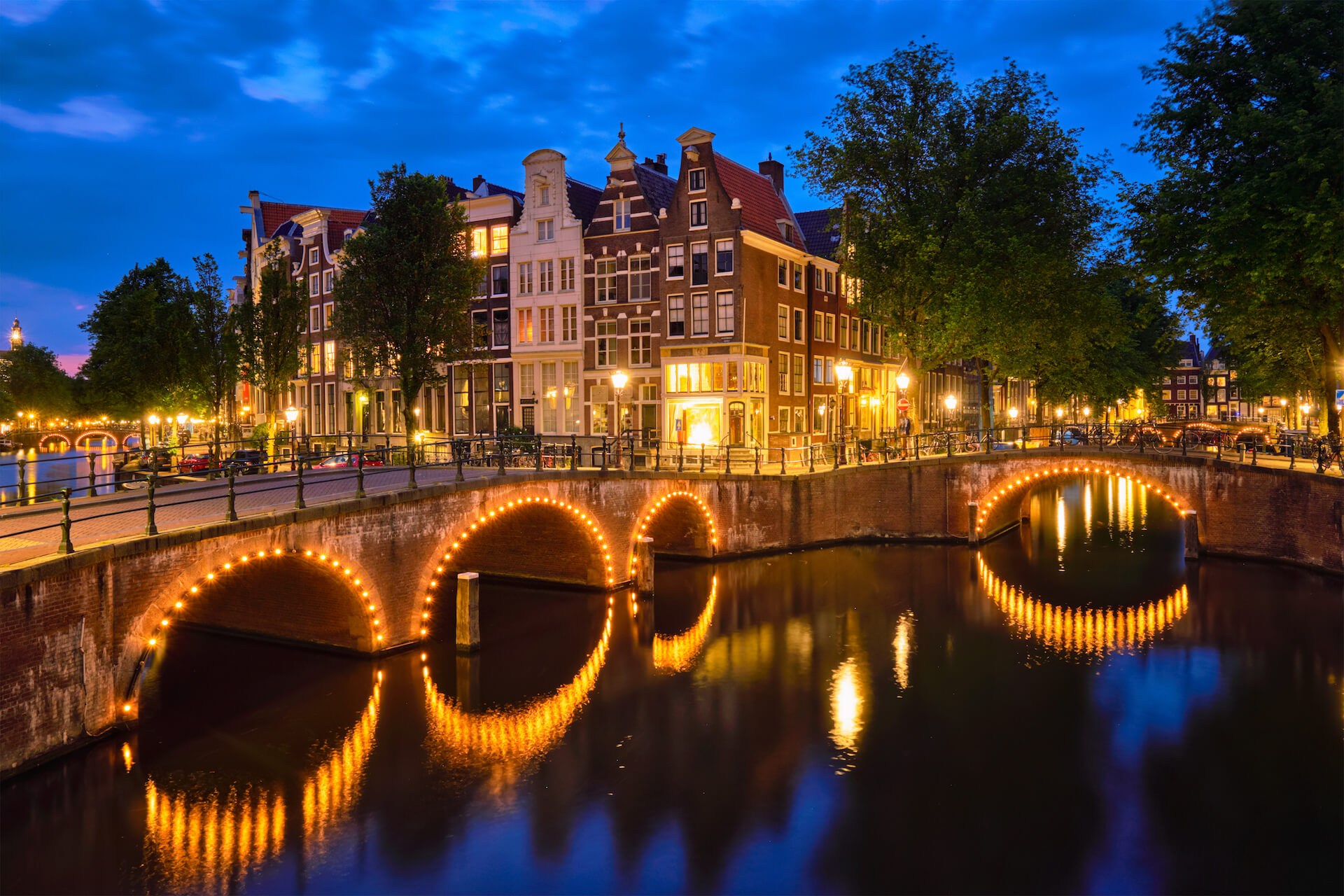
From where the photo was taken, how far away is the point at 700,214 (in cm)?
4228

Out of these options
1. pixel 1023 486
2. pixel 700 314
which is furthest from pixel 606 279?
pixel 1023 486

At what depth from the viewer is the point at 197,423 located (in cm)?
7788

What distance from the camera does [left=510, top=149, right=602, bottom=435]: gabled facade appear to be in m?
46.0

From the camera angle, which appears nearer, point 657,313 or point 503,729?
point 503,729

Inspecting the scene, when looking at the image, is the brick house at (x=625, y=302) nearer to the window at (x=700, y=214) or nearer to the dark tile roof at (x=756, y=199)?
the window at (x=700, y=214)

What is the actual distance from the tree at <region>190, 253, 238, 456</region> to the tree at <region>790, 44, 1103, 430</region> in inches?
1281

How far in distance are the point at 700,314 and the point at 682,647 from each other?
75.7ft

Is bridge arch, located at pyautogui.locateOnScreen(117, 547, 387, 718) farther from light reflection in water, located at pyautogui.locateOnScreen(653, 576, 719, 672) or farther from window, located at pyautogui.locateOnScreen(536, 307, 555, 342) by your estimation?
window, located at pyautogui.locateOnScreen(536, 307, 555, 342)

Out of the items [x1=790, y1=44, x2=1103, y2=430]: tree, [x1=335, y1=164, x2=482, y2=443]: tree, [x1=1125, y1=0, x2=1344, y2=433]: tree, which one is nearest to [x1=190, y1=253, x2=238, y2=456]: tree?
[x1=335, y1=164, x2=482, y2=443]: tree

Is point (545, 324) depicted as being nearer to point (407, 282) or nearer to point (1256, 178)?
point (407, 282)

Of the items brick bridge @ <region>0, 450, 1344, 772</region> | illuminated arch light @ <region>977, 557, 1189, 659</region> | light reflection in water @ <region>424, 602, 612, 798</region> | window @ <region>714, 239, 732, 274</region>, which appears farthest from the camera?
window @ <region>714, 239, 732, 274</region>

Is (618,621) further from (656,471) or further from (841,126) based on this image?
(841,126)

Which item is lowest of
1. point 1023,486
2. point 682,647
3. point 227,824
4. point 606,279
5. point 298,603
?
point 227,824

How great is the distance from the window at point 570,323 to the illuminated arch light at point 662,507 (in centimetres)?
1757
